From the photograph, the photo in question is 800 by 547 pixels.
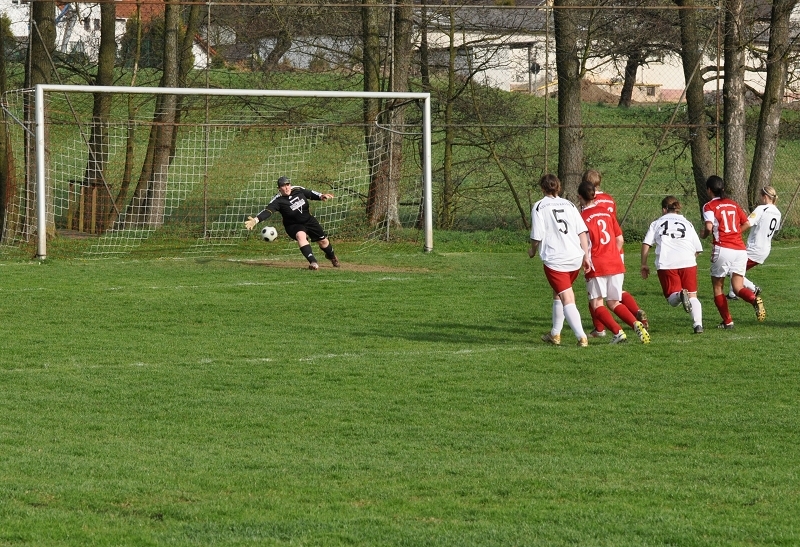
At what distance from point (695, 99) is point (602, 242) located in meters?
13.0

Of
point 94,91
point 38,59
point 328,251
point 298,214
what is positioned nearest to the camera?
point 298,214

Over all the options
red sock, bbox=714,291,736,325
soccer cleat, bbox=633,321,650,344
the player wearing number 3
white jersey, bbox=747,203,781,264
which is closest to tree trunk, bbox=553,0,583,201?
white jersey, bbox=747,203,781,264

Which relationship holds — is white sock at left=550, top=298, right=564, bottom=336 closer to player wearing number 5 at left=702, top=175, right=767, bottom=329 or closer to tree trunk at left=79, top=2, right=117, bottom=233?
player wearing number 5 at left=702, top=175, right=767, bottom=329

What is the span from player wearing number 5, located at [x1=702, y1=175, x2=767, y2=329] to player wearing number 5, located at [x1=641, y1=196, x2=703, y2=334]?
0.56 m

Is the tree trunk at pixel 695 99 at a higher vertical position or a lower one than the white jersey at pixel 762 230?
higher

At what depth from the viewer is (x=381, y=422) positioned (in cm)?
802

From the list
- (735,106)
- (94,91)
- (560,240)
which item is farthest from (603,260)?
(735,106)

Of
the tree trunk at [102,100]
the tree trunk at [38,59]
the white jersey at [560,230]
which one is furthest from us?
the tree trunk at [102,100]

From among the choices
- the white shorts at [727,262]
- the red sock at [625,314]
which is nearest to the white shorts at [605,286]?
the red sock at [625,314]

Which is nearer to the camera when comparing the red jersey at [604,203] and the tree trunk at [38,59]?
the red jersey at [604,203]

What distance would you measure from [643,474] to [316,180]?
671 inches

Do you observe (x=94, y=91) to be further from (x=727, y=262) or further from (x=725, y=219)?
(x=727, y=262)

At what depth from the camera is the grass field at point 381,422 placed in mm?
5535

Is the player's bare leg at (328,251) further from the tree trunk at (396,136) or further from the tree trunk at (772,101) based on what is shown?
the tree trunk at (772,101)
